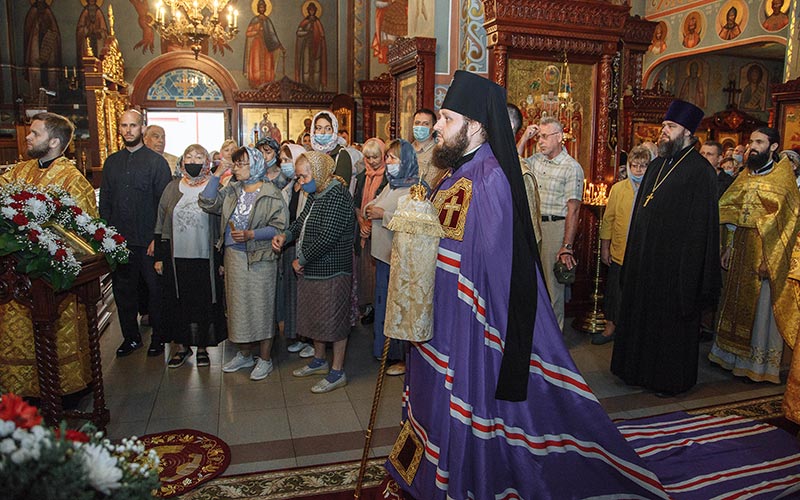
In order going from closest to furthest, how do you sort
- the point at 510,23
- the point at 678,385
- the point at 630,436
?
the point at 630,436 < the point at 678,385 < the point at 510,23

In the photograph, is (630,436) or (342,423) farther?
(342,423)

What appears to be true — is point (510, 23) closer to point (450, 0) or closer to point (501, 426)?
point (450, 0)

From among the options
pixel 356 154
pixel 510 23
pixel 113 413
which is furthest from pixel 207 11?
pixel 113 413

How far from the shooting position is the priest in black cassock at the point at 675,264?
448cm

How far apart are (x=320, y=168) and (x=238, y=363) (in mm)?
1858

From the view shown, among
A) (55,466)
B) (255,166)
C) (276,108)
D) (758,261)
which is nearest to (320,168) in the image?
(255,166)

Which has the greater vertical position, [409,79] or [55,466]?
[409,79]

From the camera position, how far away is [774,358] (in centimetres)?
496

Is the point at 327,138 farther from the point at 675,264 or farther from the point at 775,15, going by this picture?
the point at 775,15

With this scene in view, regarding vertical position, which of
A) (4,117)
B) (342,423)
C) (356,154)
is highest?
(4,117)

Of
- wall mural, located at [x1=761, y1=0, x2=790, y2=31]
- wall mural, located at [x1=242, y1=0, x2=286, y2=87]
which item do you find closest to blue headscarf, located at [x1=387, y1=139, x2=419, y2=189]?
wall mural, located at [x1=761, y1=0, x2=790, y2=31]

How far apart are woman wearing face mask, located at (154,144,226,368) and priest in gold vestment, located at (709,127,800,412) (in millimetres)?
4411

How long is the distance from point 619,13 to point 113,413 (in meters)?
6.36

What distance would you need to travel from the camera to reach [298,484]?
10.6ft
